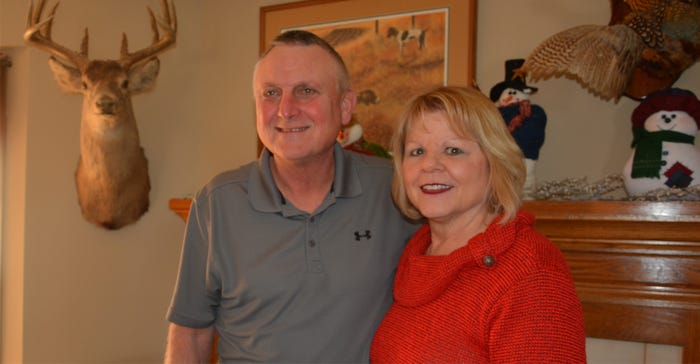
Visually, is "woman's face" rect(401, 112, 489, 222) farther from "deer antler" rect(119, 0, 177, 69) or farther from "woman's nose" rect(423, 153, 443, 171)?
"deer antler" rect(119, 0, 177, 69)

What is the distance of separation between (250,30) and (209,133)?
0.64m

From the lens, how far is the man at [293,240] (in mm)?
1438

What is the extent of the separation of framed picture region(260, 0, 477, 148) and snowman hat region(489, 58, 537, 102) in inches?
15.5

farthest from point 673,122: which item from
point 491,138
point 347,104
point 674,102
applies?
point 347,104

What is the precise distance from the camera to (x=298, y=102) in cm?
152

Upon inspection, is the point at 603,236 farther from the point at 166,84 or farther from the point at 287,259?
the point at 166,84

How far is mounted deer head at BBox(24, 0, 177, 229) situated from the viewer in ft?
8.82

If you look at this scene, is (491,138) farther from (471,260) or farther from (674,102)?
(674,102)

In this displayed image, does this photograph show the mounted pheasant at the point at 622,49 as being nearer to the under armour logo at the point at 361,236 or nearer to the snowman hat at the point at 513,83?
the snowman hat at the point at 513,83

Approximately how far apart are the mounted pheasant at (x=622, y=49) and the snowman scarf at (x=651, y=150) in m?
0.21

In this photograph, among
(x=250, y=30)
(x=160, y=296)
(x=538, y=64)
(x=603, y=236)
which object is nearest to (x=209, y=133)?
(x=250, y=30)

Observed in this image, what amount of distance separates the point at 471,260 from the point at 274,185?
62 centimetres

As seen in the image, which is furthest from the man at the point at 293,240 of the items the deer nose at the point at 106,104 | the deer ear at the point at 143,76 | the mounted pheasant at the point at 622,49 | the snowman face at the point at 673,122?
the deer ear at the point at 143,76

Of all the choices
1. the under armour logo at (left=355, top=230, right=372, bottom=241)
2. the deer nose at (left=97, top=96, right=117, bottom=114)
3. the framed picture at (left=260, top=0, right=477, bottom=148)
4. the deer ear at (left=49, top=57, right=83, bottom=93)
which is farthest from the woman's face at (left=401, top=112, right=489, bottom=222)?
the deer ear at (left=49, top=57, right=83, bottom=93)
